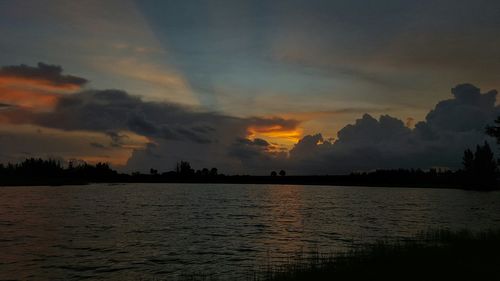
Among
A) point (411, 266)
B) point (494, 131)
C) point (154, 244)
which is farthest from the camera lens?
point (494, 131)

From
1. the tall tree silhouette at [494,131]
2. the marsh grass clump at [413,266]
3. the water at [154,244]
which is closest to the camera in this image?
the marsh grass clump at [413,266]

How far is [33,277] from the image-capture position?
33.1m

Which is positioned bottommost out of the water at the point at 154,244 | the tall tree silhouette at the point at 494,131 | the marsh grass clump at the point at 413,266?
the water at the point at 154,244

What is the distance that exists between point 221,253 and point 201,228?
23.2 metres

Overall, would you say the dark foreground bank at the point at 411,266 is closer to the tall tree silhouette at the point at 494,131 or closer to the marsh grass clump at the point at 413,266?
the marsh grass clump at the point at 413,266

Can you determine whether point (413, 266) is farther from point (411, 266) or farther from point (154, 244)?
point (154, 244)

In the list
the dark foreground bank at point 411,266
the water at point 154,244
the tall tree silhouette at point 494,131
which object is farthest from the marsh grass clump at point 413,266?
the tall tree silhouette at point 494,131

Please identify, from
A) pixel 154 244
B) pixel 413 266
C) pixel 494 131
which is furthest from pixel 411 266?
pixel 494 131

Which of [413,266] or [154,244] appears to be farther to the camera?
[154,244]

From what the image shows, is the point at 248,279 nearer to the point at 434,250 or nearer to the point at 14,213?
the point at 434,250

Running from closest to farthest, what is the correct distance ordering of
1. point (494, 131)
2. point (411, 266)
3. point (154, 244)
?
point (411, 266) < point (154, 244) < point (494, 131)

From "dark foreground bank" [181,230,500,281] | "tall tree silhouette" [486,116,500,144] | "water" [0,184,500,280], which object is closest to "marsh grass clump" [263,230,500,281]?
"dark foreground bank" [181,230,500,281]

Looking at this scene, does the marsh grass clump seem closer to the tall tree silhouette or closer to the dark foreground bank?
the dark foreground bank

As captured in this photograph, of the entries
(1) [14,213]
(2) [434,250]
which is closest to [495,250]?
(2) [434,250]
